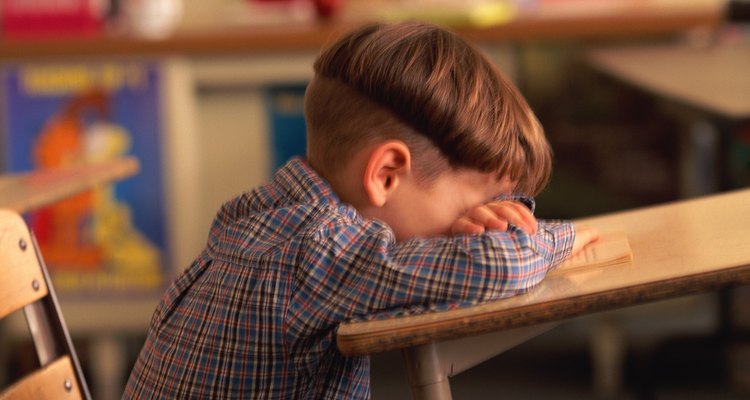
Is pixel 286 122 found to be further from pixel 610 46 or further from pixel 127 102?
pixel 610 46

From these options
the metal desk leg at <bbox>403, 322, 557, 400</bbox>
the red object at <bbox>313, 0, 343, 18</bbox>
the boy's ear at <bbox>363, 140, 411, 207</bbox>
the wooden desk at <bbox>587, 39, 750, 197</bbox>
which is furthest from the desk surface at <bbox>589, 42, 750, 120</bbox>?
the metal desk leg at <bbox>403, 322, 557, 400</bbox>

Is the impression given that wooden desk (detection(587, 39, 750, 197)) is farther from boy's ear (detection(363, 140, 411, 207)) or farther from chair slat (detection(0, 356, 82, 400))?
chair slat (detection(0, 356, 82, 400))

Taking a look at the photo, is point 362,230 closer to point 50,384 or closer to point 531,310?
point 531,310

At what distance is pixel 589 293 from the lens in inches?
36.9

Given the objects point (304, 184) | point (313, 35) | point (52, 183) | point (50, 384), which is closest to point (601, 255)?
point (304, 184)

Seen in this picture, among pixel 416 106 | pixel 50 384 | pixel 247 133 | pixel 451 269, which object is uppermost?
pixel 416 106

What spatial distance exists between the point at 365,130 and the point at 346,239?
0.13 m

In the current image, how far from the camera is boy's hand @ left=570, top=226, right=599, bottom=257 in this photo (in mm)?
1161

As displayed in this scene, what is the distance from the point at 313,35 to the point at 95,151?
2.24 feet

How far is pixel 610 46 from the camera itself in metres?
3.11

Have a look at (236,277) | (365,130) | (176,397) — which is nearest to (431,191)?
(365,130)

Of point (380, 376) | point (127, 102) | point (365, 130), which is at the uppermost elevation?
point (365, 130)

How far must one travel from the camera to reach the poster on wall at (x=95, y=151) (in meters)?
3.07

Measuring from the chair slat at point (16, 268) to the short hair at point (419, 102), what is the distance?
0.33 m
